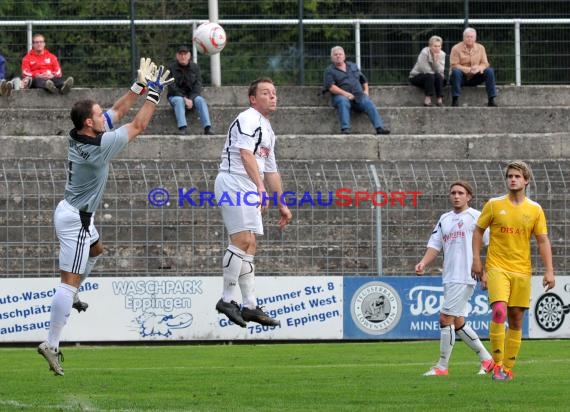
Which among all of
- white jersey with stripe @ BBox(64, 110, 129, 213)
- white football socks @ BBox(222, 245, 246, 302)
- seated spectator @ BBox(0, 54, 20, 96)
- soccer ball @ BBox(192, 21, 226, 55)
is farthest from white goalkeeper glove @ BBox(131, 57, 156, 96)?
seated spectator @ BBox(0, 54, 20, 96)

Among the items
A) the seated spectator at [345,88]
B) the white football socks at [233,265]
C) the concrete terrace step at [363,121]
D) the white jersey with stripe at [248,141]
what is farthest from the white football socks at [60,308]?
the seated spectator at [345,88]

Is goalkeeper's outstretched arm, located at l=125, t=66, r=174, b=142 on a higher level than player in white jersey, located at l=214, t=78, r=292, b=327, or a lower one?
higher

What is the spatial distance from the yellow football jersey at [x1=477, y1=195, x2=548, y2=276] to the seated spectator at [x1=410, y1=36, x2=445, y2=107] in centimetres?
1084

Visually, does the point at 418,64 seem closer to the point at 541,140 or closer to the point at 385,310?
the point at 541,140

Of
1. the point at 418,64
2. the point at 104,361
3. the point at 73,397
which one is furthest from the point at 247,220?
the point at 418,64

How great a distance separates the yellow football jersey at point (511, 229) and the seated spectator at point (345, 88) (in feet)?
32.8

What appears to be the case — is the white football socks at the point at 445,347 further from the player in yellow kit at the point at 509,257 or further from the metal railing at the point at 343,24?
the metal railing at the point at 343,24

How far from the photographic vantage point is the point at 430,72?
23953 millimetres

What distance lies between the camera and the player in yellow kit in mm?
13141

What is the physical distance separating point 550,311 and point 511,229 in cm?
720

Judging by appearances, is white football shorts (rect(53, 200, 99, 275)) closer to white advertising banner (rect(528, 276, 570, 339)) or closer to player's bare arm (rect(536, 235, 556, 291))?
player's bare arm (rect(536, 235, 556, 291))

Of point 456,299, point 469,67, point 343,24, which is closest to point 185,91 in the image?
point 343,24

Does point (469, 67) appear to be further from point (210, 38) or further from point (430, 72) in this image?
point (210, 38)

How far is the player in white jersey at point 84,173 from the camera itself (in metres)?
11.6
